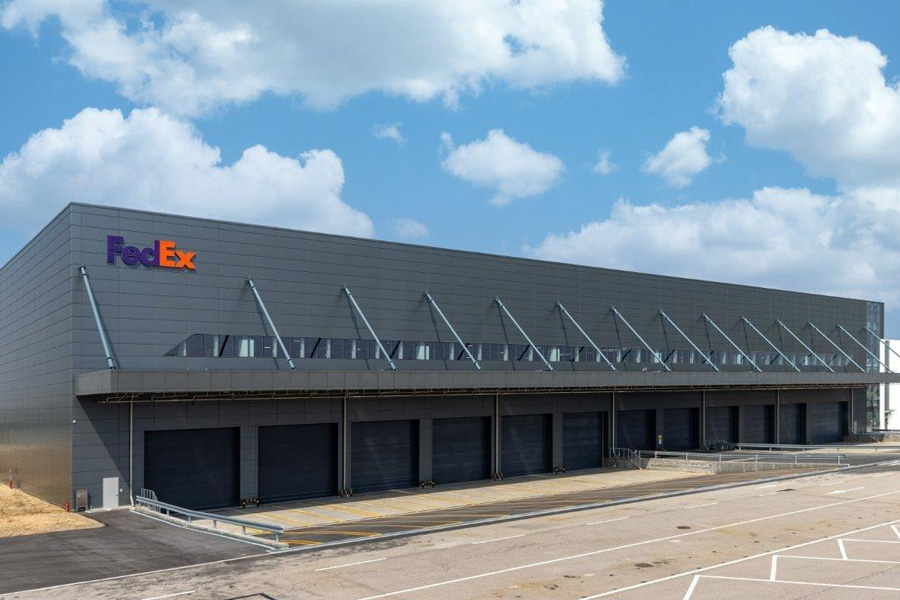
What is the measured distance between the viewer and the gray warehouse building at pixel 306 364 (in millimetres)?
37906

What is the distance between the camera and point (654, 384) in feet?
180

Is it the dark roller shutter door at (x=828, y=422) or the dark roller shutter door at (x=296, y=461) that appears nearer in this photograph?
the dark roller shutter door at (x=296, y=461)

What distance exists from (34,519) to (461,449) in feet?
79.4

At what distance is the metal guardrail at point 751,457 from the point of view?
56934 mm

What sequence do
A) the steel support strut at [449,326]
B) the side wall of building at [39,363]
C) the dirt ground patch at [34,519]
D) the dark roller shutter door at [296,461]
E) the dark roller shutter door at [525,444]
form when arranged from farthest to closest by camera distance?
the dark roller shutter door at [525,444] < the steel support strut at [449,326] < the dark roller shutter door at [296,461] < the side wall of building at [39,363] < the dirt ground patch at [34,519]

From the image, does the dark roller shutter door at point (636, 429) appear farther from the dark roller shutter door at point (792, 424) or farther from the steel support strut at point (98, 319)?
the steel support strut at point (98, 319)

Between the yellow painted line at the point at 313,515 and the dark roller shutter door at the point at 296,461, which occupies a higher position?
the dark roller shutter door at the point at 296,461

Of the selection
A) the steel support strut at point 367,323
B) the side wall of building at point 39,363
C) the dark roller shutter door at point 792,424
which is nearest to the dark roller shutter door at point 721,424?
the dark roller shutter door at point 792,424

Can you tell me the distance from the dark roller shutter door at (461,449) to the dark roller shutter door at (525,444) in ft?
4.45

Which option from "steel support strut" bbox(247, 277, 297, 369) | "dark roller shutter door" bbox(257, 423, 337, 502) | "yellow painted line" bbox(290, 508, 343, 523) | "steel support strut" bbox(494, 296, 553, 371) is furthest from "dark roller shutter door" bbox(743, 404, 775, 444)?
"yellow painted line" bbox(290, 508, 343, 523)

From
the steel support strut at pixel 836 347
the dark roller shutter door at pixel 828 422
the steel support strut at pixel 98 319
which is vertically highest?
the steel support strut at pixel 98 319

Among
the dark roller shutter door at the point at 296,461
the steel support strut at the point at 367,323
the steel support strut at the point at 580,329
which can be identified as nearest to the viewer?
the dark roller shutter door at the point at 296,461

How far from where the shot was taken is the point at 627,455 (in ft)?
195

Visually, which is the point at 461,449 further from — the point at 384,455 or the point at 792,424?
the point at 792,424
